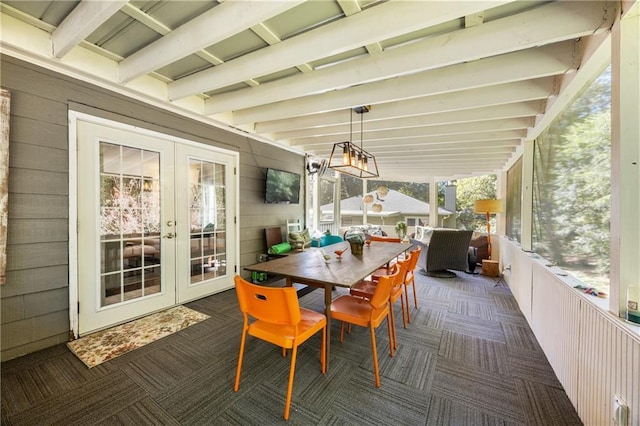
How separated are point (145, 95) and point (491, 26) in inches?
127

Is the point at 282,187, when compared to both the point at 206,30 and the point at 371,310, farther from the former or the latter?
the point at 371,310

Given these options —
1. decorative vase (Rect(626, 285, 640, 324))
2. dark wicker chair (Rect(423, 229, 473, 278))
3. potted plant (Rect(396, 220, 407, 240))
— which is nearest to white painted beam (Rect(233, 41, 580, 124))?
decorative vase (Rect(626, 285, 640, 324))

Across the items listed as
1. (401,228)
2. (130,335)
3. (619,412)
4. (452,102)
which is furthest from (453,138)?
(130,335)

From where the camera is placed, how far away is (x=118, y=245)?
105 inches

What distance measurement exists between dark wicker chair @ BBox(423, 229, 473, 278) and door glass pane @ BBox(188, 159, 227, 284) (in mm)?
3645

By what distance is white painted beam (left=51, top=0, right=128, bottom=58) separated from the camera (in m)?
1.54

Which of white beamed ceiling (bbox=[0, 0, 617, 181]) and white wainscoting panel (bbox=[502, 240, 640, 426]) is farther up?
white beamed ceiling (bbox=[0, 0, 617, 181])

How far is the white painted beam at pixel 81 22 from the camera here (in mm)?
1537

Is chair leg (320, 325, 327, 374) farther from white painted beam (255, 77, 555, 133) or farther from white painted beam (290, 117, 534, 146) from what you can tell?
white painted beam (290, 117, 534, 146)

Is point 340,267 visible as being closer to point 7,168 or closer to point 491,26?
point 491,26

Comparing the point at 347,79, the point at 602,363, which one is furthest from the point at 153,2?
the point at 602,363

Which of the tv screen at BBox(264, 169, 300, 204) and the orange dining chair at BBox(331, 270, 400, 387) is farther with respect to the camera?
the tv screen at BBox(264, 169, 300, 204)

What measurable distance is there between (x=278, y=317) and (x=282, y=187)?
335 centimetres

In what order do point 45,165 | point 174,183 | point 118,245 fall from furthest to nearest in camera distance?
point 174,183 < point 118,245 < point 45,165
